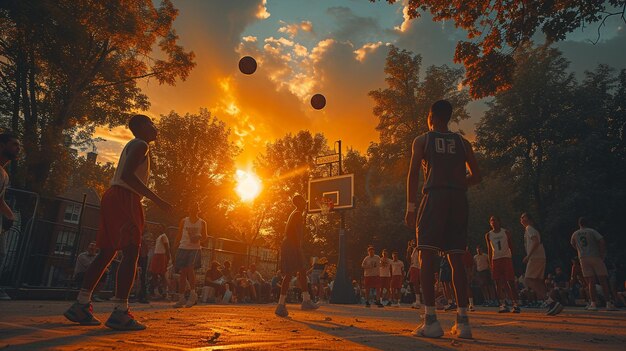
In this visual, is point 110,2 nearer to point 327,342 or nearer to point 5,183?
point 5,183

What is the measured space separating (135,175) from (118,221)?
0.49m

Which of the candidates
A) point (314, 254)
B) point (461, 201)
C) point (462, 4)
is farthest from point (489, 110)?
point (461, 201)

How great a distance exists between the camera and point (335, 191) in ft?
59.9

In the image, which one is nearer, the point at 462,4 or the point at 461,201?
the point at 461,201

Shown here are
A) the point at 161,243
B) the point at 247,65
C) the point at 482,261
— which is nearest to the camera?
the point at 161,243

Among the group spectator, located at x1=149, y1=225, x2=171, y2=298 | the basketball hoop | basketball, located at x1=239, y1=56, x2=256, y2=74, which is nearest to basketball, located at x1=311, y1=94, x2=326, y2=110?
the basketball hoop

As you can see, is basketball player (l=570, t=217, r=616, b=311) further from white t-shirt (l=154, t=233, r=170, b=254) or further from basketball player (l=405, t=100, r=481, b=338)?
white t-shirt (l=154, t=233, r=170, b=254)

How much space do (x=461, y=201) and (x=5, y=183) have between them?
558 cm

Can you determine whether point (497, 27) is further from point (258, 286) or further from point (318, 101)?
point (258, 286)

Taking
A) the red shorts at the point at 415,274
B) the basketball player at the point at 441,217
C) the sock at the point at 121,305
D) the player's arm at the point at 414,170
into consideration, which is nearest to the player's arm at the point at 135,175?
the sock at the point at 121,305

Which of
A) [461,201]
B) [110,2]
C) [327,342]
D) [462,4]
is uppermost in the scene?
[110,2]

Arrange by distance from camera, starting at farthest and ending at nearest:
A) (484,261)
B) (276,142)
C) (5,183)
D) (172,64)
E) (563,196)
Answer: (276,142) → (563,196) → (172,64) → (484,261) → (5,183)

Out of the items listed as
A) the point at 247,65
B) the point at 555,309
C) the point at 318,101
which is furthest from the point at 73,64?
the point at 555,309

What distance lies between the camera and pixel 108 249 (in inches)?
169
